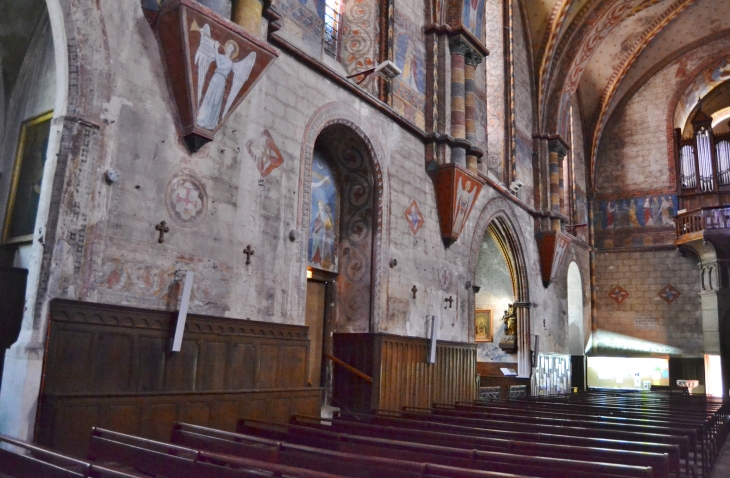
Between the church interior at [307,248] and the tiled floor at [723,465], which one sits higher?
the church interior at [307,248]

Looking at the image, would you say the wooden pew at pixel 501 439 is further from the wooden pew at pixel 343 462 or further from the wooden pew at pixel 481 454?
the wooden pew at pixel 343 462

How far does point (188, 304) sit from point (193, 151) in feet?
5.39

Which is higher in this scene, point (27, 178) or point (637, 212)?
point (637, 212)

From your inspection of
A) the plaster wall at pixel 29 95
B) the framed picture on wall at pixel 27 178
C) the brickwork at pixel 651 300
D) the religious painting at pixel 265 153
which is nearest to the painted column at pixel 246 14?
the religious painting at pixel 265 153

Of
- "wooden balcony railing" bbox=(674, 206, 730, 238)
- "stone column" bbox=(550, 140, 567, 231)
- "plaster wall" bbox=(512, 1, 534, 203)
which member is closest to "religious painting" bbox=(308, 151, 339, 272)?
"plaster wall" bbox=(512, 1, 534, 203)

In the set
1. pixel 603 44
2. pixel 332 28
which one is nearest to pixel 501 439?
pixel 332 28

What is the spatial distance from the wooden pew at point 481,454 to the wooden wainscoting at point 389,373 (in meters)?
3.58

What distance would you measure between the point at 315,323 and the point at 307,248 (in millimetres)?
1905

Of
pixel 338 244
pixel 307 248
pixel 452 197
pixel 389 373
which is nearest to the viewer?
pixel 307 248

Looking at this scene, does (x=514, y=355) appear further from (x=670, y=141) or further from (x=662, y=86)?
(x=662, y=86)

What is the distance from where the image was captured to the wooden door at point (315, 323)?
32.3ft

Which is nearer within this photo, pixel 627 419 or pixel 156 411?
pixel 156 411

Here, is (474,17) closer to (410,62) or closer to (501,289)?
(410,62)

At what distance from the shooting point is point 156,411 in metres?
6.08
